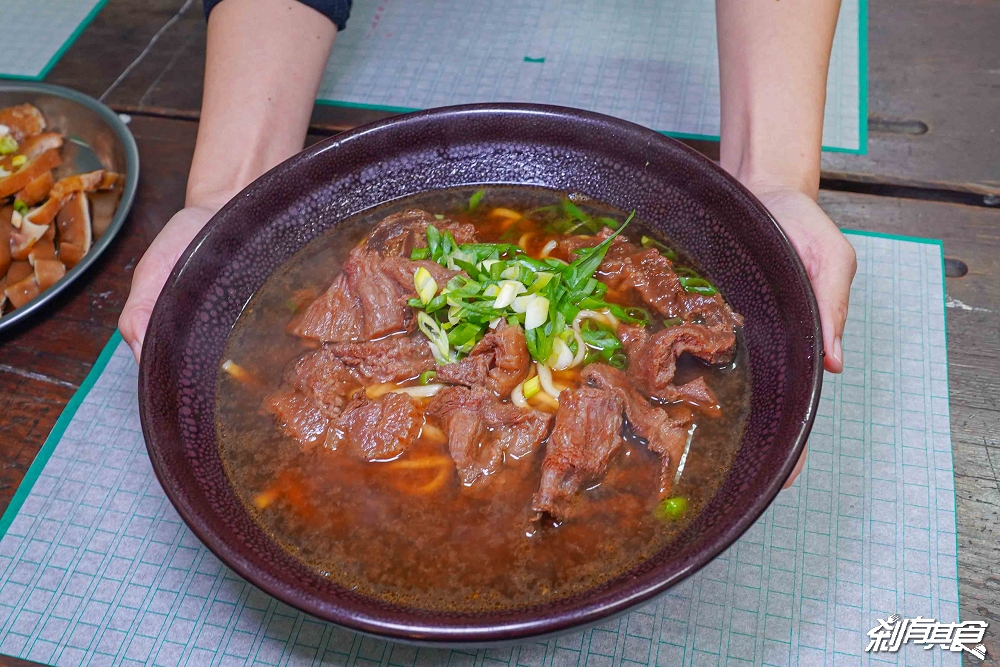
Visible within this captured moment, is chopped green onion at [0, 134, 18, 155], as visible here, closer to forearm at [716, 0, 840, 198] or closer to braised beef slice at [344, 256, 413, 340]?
braised beef slice at [344, 256, 413, 340]

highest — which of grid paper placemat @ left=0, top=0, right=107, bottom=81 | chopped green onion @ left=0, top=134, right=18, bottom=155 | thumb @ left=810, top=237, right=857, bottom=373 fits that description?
thumb @ left=810, top=237, right=857, bottom=373

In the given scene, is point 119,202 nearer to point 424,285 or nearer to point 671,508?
point 424,285

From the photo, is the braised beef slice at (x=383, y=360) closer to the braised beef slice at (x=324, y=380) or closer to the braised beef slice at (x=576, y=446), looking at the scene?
the braised beef slice at (x=324, y=380)

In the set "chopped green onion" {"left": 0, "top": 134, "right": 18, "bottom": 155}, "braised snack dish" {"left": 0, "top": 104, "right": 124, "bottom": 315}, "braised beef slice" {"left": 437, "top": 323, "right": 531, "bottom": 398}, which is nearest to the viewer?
"braised beef slice" {"left": 437, "top": 323, "right": 531, "bottom": 398}

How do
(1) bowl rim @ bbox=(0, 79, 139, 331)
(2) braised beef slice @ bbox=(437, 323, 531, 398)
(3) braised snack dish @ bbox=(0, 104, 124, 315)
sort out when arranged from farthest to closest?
(3) braised snack dish @ bbox=(0, 104, 124, 315) < (1) bowl rim @ bbox=(0, 79, 139, 331) < (2) braised beef slice @ bbox=(437, 323, 531, 398)

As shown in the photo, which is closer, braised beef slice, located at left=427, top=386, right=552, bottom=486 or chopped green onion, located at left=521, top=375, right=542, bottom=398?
braised beef slice, located at left=427, top=386, right=552, bottom=486

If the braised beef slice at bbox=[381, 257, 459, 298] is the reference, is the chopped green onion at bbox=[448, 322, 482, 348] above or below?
below

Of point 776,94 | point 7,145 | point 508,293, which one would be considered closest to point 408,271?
point 508,293

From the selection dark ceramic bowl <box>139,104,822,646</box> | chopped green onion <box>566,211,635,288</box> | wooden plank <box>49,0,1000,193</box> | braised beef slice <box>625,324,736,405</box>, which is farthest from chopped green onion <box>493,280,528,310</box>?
wooden plank <box>49,0,1000,193</box>
